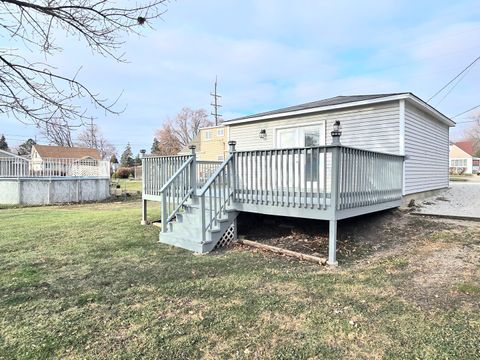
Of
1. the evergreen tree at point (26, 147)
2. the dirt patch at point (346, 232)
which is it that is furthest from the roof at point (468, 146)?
the evergreen tree at point (26, 147)

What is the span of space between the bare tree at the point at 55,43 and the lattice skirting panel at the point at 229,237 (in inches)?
138

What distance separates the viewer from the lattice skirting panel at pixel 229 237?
631 centimetres

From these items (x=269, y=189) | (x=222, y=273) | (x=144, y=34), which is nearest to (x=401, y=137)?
(x=269, y=189)

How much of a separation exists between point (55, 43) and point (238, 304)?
353 cm

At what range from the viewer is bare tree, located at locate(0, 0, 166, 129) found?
323cm

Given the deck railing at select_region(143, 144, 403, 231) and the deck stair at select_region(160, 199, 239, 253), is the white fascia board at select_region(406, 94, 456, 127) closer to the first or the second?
the deck railing at select_region(143, 144, 403, 231)

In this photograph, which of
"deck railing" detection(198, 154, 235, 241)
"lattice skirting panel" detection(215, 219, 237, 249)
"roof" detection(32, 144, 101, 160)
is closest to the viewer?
"deck railing" detection(198, 154, 235, 241)

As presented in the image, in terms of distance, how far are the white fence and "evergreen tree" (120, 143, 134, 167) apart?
148 feet

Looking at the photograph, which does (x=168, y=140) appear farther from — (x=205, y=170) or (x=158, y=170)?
(x=158, y=170)

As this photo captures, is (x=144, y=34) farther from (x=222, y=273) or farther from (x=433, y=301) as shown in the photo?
(x=433, y=301)

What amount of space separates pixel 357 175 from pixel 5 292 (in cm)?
544

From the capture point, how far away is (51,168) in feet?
54.4

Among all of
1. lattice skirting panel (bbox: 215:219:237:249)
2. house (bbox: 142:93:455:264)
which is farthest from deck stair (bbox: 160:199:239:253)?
lattice skirting panel (bbox: 215:219:237:249)

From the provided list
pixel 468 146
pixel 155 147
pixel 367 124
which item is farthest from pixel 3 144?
pixel 468 146
